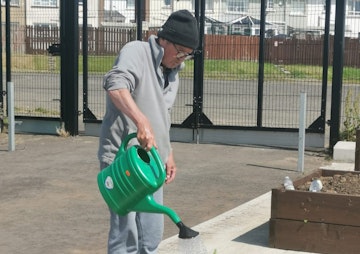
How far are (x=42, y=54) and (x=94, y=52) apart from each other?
110 centimetres

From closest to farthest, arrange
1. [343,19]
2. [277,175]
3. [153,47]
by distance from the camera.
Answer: [153,47], [277,175], [343,19]

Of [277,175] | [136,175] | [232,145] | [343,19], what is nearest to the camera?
[136,175]

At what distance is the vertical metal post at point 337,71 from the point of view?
33.8 feet

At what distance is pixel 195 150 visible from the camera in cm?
1073

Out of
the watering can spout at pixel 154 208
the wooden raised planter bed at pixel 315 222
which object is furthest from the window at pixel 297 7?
the watering can spout at pixel 154 208

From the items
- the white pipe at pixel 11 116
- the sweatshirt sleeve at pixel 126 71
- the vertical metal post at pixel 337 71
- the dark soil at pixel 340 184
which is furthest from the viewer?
the vertical metal post at pixel 337 71

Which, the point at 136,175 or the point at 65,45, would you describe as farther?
the point at 65,45

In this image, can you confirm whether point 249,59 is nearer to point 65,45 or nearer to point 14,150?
point 65,45

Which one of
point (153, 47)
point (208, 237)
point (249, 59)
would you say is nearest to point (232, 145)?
point (249, 59)

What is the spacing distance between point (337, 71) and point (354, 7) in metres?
1.87

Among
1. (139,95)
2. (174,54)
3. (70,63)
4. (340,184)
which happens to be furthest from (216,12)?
(139,95)

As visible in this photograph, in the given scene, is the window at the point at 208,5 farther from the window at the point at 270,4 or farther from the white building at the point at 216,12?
the window at the point at 270,4

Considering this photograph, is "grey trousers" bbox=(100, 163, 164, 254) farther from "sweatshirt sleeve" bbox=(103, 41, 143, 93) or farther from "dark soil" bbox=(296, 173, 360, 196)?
"dark soil" bbox=(296, 173, 360, 196)

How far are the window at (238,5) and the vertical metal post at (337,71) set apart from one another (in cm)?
158
